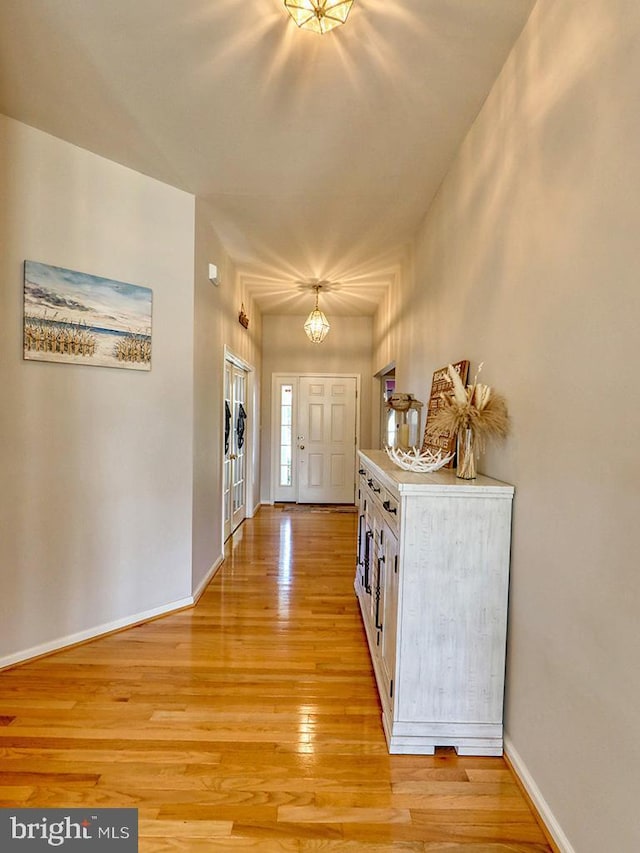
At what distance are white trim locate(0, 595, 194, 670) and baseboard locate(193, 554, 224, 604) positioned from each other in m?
0.08

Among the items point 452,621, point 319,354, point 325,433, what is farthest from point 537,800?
point 319,354

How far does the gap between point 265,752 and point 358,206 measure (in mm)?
3265

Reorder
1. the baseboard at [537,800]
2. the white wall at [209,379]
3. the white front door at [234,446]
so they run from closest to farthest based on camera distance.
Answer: the baseboard at [537,800] → the white wall at [209,379] → the white front door at [234,446]

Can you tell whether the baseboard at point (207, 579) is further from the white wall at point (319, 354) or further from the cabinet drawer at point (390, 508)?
the white wall at point (319, 354)

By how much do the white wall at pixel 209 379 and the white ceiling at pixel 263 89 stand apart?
1.35 ft

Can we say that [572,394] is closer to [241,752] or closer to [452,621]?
[452,621]

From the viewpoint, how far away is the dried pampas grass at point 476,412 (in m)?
1.72

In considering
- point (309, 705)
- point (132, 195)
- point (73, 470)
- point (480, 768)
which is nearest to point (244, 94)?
point (132, 195)

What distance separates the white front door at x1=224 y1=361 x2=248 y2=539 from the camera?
14.0ft

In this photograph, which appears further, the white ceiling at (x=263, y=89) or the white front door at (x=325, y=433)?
the white front door at (x=325, y=433)

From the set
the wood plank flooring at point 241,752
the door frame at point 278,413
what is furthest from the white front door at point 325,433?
the wood plank flooring at point 241,752

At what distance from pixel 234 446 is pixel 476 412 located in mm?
3286

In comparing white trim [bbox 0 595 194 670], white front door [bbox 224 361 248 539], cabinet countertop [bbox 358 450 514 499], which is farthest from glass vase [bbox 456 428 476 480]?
white front door [bbox 224 361 248 539]

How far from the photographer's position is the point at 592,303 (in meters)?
1.18
